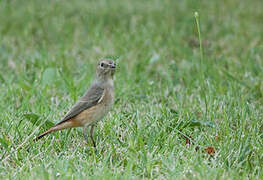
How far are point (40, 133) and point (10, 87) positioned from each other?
1513 millimetres

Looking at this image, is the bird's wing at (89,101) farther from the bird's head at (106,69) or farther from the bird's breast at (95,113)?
the bird's head at (106,69)

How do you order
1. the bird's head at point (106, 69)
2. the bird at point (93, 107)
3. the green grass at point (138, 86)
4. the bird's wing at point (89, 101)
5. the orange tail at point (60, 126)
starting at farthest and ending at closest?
the bird's head at point (106, 69) < the bird's wing at point (89, 101) < the bird at point (93, 107) < the orange tail at point (60, 126) < the green grass at point (138, 86)

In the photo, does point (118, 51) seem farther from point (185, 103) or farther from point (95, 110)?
point (95, 110)

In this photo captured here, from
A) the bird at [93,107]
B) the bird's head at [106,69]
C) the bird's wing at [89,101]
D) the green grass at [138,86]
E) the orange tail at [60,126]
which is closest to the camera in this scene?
the green grass at [138,86]

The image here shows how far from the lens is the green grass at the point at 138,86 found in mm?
4090

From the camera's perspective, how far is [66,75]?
6.79 meters

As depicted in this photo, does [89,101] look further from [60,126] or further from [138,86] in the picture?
[138,86]

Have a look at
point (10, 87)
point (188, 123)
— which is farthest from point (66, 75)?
point (188, 123)

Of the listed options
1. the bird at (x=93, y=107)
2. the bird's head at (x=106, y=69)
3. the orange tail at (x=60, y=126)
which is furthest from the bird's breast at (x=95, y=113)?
the bird's head at (x=106, y=69)

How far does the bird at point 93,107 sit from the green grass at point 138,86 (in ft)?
0.59

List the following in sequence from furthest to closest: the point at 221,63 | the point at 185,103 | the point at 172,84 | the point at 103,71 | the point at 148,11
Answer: the point at 148,11 < the point at 221,63 < the point at 172,84 < the point at 185,103 < the point at 103,71

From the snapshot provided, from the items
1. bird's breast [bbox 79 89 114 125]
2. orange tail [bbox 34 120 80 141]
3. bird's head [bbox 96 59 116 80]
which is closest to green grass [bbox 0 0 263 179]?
orange tail [bbox 34 120 80 141]

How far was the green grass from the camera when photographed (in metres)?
4.09

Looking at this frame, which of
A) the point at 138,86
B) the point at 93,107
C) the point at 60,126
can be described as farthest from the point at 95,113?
the point at 138,86
